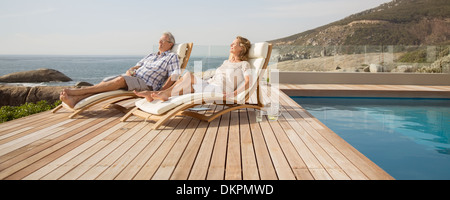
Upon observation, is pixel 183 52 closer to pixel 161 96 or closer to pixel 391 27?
pixel 161 96

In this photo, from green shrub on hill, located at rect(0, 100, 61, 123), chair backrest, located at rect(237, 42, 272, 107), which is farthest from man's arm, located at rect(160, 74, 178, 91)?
green shrub on hill, located at rect(0, 100, 61, 123)

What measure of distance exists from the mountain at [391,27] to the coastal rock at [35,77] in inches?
736

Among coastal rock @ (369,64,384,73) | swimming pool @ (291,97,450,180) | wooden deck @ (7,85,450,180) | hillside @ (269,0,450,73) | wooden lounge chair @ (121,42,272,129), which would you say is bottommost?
swimming pool @ (291,97,450,180)

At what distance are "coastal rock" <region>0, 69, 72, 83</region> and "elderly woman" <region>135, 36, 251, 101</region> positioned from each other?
941 inches

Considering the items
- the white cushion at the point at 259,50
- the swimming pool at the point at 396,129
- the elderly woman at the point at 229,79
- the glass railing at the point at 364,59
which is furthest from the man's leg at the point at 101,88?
the glass railing at the point at 364,59

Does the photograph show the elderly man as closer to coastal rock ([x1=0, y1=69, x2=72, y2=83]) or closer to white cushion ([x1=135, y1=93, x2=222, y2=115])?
white cushion ([x1=135, y1=93, x2=222, y2=115])

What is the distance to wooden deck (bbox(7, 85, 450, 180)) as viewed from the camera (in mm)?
2168

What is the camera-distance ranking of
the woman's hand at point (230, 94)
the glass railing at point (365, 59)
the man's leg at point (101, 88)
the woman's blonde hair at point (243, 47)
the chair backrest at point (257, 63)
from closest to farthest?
the woman's hand at point (230, 94) < the chair backrest at point (257, 63) < the man's leg at point (101, 88) < the woman's blonde hair at point (243, 47) < the glass railing at point (365, 59)

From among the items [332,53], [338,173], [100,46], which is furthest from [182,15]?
[338,173]

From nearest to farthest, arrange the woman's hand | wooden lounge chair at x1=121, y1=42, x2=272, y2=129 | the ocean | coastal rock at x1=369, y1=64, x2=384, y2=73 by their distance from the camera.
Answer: wooden lounge chair at x1=121, y1=42, x2=272, y2=129 < the woman's hand < coastal rock at x1=369, y1=64, x2=384, y2=73 < the ocean

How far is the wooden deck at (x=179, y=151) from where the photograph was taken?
2.17m

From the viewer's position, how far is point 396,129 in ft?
16.6

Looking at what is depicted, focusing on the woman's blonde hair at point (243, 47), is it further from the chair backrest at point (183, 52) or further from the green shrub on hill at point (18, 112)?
the green shrub on hill at point (18, 112)

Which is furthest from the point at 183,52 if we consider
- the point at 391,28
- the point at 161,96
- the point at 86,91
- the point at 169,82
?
the point at 391,28
